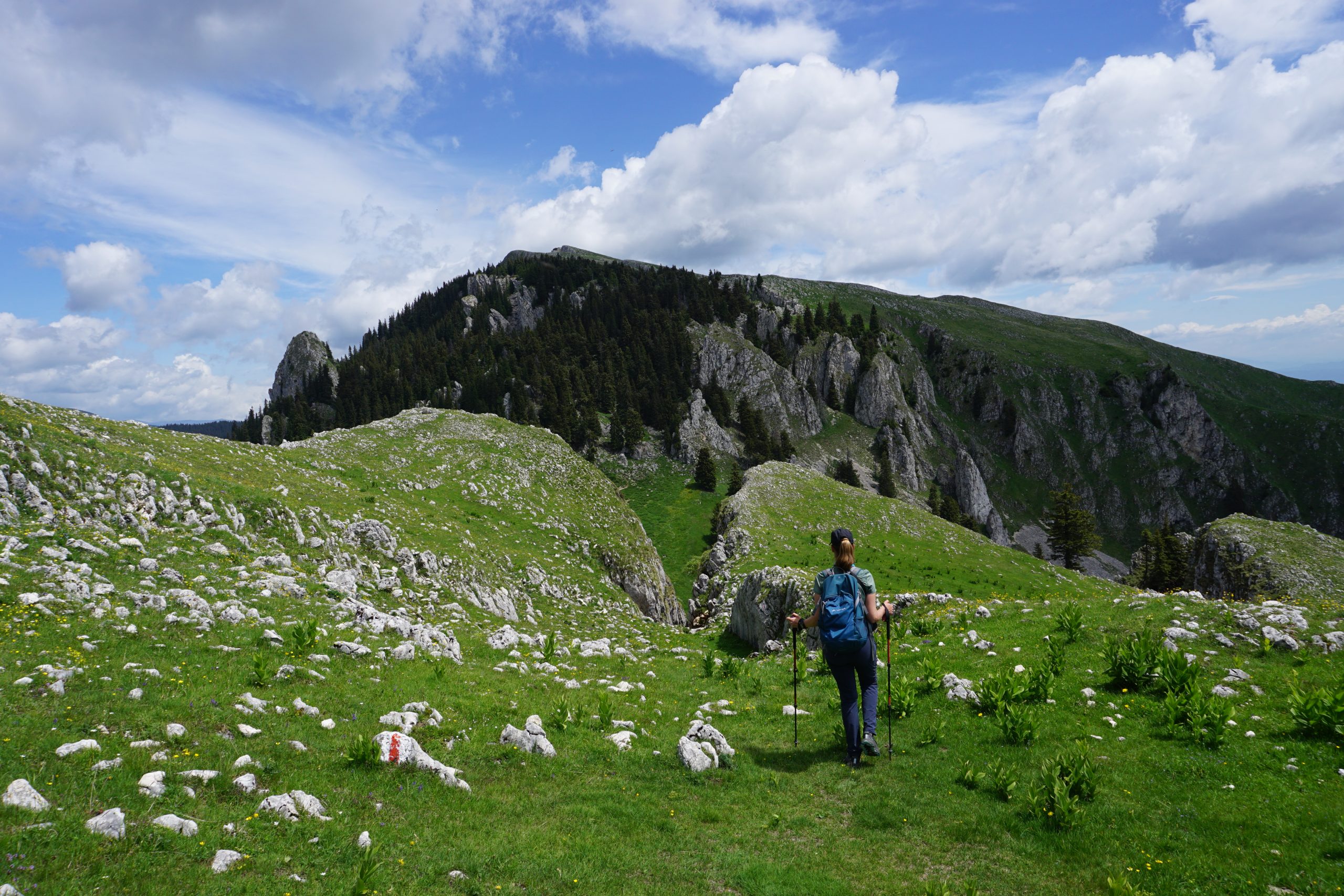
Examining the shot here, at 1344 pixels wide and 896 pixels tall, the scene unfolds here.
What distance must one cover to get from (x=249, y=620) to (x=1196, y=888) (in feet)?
66.2

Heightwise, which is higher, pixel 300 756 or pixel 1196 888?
pixel 300 756

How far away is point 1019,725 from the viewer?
39.2 ft

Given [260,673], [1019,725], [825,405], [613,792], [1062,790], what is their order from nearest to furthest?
[1062,790] → [613,792] → [260,673] → [1019,725] → [825,405]

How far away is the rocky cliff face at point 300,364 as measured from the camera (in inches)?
6545

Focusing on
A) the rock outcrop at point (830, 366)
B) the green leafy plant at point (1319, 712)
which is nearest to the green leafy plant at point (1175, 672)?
the green leafy plant at point (1319, 712)

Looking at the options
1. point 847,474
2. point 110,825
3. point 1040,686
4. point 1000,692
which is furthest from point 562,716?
point 847,474

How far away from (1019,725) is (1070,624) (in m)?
7.03

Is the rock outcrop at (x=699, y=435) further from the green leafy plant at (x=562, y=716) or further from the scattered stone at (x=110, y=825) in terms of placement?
the scattered stone at (x=110, y=825)

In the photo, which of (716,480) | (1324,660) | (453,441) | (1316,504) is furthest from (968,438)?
(1324,660)

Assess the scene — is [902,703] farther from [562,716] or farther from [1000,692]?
[562,716]

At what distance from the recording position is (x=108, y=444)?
25.5 m

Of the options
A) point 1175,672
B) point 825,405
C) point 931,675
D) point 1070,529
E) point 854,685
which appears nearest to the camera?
point 854,685

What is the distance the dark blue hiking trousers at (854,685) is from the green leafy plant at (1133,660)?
692cm

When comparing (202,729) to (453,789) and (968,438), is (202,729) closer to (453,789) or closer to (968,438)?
(453,789)
